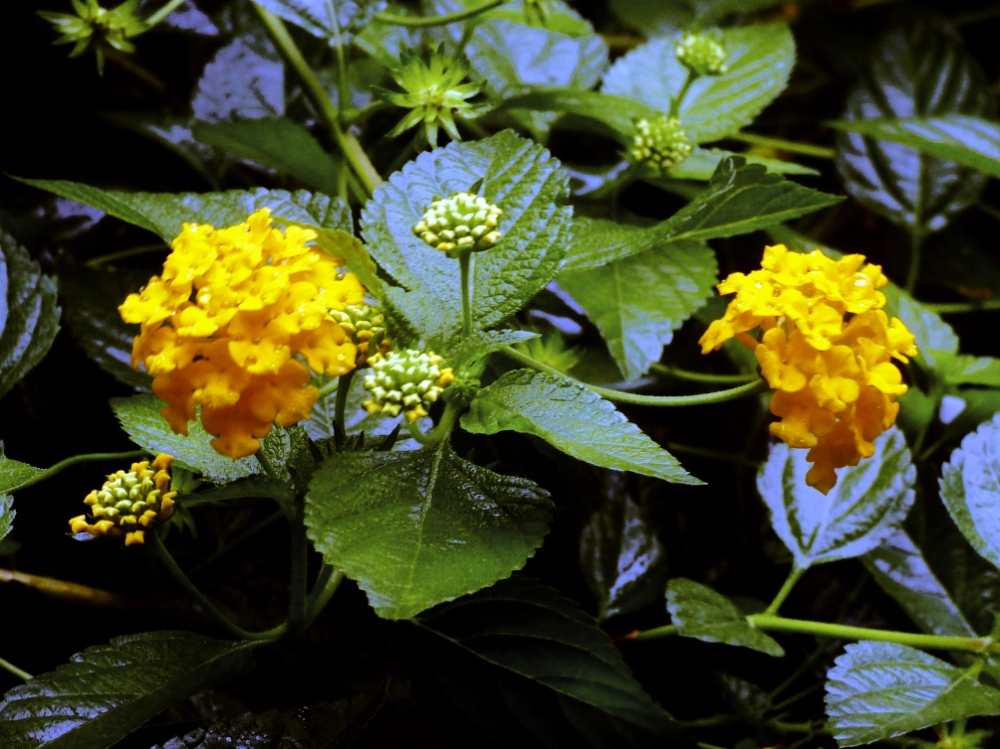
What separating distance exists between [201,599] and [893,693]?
1.62 feet

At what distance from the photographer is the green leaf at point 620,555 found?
660 millimetres

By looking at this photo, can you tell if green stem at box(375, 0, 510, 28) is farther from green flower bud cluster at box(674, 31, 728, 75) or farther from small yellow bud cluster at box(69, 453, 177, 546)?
small yellow bud cluster at box(69, 453, 177, 546)

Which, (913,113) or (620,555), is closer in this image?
(620,555)

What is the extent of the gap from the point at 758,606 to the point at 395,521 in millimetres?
396

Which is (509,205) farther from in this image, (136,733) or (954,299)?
(954,299)

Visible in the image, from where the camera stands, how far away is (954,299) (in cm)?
106

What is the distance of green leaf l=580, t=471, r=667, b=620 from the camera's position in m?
0.66

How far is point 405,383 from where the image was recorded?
1.40ft

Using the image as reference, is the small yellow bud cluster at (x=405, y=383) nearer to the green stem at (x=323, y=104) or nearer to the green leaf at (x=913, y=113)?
the green stem at (x=323, y=104)

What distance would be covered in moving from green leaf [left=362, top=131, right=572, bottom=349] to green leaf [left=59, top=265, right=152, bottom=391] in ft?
0.79

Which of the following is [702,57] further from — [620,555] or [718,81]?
[620,555]

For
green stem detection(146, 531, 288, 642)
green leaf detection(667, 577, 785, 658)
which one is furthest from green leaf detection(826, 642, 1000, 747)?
green stem detection(146, 531, 288, 642)

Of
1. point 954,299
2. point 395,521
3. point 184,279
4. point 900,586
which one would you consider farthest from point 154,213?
point 954,299

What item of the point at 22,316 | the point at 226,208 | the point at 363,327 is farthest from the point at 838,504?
the point at 22,316
